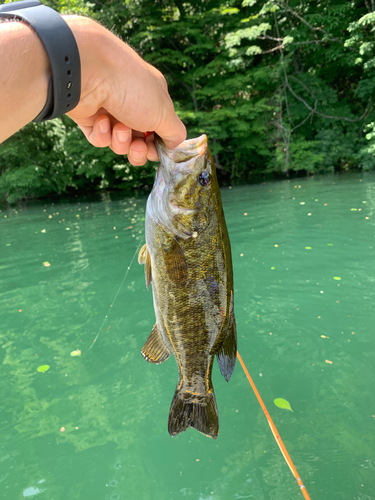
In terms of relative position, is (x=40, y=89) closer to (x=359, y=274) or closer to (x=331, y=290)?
(x=331, y=290)

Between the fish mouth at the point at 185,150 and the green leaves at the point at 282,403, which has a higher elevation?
the fish mouth at the point at 185,150

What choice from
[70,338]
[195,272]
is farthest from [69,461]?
[195,272]

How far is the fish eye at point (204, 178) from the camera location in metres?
1.85

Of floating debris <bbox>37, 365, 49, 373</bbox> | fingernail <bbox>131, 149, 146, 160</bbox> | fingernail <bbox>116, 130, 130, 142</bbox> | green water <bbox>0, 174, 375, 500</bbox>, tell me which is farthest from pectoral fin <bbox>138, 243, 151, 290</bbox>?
floating debris <bbox>37, 365, 49, 373</bbox>

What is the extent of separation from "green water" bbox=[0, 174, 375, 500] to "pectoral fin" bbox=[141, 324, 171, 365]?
1447 millimetres

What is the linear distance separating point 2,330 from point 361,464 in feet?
15.8

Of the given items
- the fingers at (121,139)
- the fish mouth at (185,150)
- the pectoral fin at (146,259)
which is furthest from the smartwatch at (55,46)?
the pectoral fin at (146,259)

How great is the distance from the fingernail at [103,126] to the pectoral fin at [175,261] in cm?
61

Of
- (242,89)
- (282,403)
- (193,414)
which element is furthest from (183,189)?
→ (242,89)

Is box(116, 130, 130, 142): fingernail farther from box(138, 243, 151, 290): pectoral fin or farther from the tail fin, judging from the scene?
the tail fin

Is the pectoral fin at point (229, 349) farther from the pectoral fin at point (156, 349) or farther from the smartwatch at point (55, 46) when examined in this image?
the smartwatch at point (55, 46)

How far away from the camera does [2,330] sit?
5.54 meters

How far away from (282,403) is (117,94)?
3271mm

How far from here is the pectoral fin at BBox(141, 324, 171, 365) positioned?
7.25 ft
